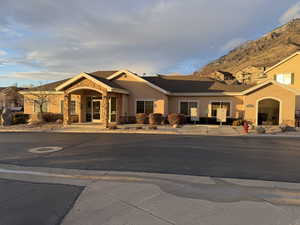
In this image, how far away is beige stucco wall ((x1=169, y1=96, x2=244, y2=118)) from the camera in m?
19.2

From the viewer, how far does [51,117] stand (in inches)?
829

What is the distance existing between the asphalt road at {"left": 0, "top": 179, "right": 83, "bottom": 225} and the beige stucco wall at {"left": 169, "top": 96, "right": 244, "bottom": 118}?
16873 millimetres

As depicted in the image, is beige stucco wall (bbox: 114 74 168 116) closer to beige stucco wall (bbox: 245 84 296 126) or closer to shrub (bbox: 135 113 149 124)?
shrub (bbox: 135 113 149 124)

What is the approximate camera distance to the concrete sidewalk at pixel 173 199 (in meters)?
3.26

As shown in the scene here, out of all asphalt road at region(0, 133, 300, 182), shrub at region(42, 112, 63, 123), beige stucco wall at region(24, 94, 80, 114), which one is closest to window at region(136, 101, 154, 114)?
Result: shrub at region(42, 112, 63, 123)

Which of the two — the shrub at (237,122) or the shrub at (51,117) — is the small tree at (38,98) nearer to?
the shrub at (51,117)

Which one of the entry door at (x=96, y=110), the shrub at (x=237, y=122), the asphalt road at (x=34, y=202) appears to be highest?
the entry door at (x=96, y=110)

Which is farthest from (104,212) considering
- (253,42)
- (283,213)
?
(253,42)

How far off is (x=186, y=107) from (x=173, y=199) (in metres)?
17.0

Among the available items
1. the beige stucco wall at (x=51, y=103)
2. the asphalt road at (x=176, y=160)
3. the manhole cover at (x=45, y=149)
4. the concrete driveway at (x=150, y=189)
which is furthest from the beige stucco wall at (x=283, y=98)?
the beige stucco wall at (x=51, y=103)

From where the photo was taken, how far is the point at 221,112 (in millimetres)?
16578

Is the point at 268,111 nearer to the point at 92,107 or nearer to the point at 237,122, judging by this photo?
the point at 237,122

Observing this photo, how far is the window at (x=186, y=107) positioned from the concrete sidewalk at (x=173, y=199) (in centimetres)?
1550

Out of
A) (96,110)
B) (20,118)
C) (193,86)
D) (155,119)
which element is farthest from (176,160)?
(20,118)
